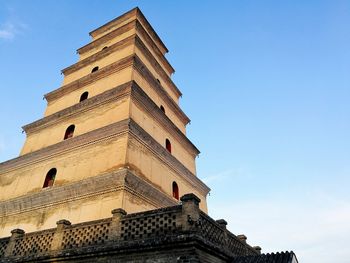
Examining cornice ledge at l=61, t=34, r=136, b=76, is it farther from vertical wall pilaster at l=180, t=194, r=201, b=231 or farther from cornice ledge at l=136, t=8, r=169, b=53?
vertical wall pilaster at l=180, t=194, r=201, b=231

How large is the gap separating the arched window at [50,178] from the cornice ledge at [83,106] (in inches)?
130

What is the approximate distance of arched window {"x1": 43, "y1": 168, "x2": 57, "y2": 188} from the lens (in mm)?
14299

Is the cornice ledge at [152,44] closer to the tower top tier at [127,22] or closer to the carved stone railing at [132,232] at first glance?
the tower top tier at [127,22]

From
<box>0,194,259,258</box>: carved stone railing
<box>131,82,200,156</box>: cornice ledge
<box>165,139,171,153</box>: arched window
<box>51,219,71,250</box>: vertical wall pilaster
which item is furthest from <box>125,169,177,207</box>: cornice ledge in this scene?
<box>131,82,200,156</box>: cornice ledge

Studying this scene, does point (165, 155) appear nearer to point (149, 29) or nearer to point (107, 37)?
point (107, 37)

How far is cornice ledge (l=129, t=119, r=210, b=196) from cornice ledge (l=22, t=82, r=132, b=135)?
2.27 metres

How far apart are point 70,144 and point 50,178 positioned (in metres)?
1.90

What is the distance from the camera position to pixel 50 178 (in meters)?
14.5

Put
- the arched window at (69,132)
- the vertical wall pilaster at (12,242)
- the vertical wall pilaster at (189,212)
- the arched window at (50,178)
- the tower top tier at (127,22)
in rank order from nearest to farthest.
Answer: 1. the vertical wall pilaster at (189,212)
2. the vertical wall pilaster at (12,242)
3. the arched window at (50,178)
4. the arched window at (69,132)
5. the tower top tier at (127,22)

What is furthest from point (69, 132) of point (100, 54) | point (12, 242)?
point (12, 242)

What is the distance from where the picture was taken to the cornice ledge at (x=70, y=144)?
13.2m

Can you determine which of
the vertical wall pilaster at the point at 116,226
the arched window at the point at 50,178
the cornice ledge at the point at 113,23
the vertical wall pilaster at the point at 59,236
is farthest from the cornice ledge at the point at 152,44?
the vertical wall pilaster at the point at 116,226

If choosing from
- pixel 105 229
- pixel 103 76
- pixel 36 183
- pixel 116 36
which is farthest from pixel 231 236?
pixel 116 36

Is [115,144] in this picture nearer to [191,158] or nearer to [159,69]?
[191,158]
